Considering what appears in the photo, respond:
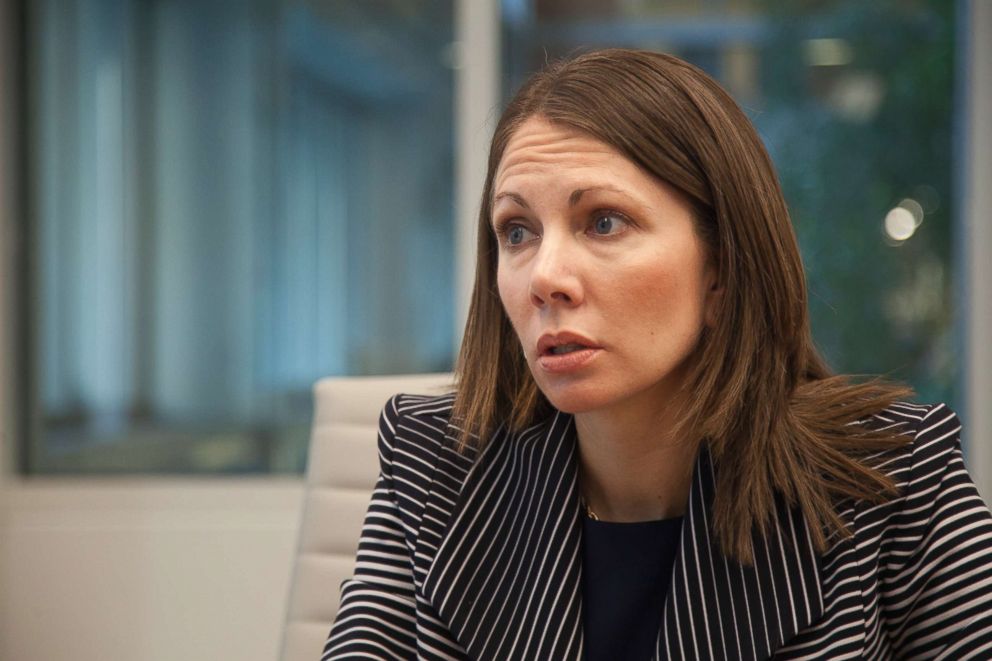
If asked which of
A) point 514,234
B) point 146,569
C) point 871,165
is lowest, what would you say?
point 146,569

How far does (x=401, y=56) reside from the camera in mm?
3129

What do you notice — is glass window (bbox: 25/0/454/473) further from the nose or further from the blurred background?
the nose

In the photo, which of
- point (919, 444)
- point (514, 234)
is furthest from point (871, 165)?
point (514, 234)

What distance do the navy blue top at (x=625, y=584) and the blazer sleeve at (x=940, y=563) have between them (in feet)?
0.75

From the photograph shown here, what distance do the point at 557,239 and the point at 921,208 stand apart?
2319mm

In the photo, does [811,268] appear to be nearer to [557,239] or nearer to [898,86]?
[898,86]

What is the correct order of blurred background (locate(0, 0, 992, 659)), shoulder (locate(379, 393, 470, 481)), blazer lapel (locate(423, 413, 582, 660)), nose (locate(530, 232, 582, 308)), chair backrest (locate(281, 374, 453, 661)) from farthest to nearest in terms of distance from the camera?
1. blurred background (locate(0, 0, 992, 659))
2. chair backrest (locate(281, 374, 453, 661))
3. shoulder (locate(379, 393, 470, 481))
4. blazer lapel (locate(423, 413, 582, 660))
5. nose (locate(530, 232, 582, 308))

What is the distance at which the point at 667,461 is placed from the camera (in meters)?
1.14

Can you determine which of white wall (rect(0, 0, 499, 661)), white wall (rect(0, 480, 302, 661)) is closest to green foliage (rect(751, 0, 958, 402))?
white wall (rect(0, 0, 499, 661))

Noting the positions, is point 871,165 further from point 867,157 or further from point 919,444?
point 919,444

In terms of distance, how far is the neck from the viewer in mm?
1126

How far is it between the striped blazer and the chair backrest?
176mm

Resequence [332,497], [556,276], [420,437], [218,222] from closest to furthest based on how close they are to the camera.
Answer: [556,276] < [420,437] < [332,497] < [218,222]

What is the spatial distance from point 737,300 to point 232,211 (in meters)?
2.36
